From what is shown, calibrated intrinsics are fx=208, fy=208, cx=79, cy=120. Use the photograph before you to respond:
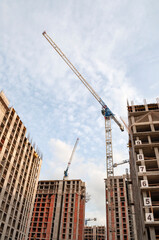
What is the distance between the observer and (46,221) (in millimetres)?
105750

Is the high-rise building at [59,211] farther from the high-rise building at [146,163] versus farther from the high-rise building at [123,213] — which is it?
the high-rise building at [146,163]

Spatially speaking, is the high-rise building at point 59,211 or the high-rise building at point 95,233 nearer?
the high-rise building at point 59,211

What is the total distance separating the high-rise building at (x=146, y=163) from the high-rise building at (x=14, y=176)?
34395 mm

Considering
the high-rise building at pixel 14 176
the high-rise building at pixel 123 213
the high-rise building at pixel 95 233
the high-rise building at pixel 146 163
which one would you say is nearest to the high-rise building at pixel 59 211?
the high-rise building at pixel 123 213

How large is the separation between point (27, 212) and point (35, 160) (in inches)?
730

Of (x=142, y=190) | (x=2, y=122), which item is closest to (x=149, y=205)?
(x=142, y=190)

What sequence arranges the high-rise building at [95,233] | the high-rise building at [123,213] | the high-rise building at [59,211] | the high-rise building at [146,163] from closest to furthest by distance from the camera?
the high-rise building at [146,163] < the high-rise building at [59,211] < the high-rise building at [123,213] < the high-rise building at [95,233]

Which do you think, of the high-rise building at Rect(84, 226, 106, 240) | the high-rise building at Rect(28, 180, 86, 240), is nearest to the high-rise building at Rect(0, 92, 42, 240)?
the high-rise building at Rect(28, 180, 86, 240)

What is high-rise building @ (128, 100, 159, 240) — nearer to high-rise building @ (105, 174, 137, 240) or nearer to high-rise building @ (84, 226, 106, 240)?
high-rise building @ (105, 174, 137, 240)

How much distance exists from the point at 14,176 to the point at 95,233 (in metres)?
131

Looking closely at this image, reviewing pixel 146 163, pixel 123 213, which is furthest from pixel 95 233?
pixel 146 163

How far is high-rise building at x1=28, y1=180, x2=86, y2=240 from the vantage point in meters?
102

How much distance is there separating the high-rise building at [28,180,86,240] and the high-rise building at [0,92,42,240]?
39437mm

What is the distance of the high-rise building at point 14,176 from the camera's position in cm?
5622
